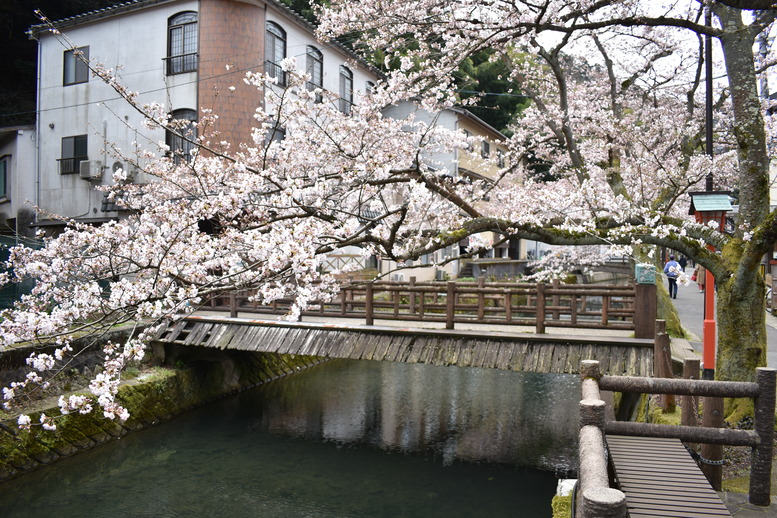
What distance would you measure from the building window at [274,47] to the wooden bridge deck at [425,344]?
10.2m

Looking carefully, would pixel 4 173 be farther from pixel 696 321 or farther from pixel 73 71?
pixel 696 321

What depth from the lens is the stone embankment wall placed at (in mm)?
10320

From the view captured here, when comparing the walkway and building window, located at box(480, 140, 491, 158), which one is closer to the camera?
the walkway

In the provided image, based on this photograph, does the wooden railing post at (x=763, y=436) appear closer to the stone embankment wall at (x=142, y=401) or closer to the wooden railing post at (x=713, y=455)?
the wooden railing post at (x=713, y=455)

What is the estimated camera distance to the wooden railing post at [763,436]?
4.62 meters

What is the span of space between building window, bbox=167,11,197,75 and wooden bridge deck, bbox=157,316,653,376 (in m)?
9.95

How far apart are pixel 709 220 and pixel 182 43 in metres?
18.0

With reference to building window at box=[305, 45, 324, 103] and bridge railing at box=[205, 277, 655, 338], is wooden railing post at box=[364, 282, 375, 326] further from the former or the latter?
building window at box=[305, 45, 324, 103]

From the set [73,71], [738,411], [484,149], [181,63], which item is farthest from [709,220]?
[484,149]

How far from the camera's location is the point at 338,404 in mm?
15164

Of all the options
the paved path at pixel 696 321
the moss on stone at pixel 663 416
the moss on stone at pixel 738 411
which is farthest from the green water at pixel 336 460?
the paved path at pixel 696 321

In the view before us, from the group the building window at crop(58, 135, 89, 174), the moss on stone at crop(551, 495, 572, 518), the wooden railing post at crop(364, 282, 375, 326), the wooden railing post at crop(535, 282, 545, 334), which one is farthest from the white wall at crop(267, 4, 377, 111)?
the moss on stone at crop(551, 495, 572, 518)

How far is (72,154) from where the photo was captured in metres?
22.0

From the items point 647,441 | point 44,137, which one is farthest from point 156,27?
point 647,441
